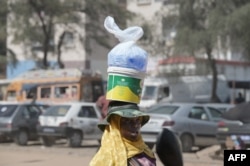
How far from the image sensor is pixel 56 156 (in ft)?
63.0

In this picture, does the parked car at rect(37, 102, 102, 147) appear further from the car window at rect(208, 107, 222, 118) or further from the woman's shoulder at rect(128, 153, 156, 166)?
the woman's shoulder at rect(128, 153, 156, 166)

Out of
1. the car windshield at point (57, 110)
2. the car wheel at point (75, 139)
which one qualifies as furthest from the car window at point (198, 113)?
the car windshield at point (57, 110)

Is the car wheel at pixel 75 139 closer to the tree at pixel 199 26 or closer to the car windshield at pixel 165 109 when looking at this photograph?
the car windshield at pixel 165 109

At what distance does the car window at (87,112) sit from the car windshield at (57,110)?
20.0 inches

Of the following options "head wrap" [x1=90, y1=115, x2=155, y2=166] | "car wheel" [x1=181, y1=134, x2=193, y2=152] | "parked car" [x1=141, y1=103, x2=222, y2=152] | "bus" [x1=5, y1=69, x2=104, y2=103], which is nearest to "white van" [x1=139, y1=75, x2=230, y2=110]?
"bus" [x1=5, y1=69, x2=104, y2=103]

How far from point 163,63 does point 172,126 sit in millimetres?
19760

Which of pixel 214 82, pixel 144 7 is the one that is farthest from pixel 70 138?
pixel 144 7

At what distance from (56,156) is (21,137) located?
16.7 ft

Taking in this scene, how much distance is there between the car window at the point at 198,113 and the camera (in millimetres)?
20469

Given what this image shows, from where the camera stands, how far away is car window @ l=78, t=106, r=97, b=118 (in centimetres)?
2302

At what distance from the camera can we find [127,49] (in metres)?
3.36

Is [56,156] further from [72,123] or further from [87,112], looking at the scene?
[87,112]

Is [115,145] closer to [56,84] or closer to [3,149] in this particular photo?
[3,149]

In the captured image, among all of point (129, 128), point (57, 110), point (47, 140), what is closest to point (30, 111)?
point (47, 140)
